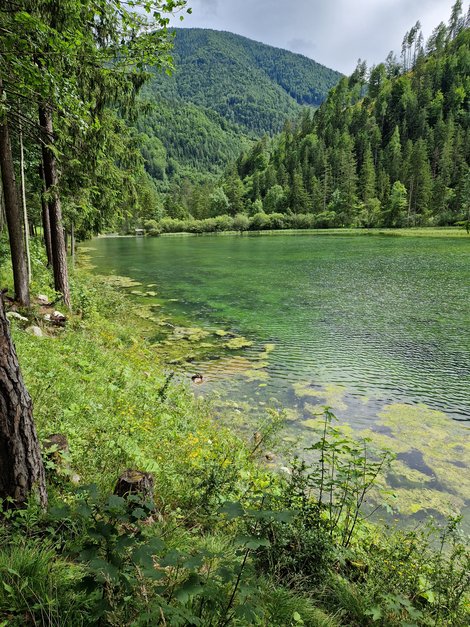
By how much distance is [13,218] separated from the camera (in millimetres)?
10031

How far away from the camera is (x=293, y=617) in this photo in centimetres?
289

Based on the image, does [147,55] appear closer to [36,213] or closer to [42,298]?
[42,298]

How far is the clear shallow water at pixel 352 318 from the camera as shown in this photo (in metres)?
10.6

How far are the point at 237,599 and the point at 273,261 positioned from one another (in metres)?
38.4

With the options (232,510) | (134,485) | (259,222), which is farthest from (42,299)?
(259,222)

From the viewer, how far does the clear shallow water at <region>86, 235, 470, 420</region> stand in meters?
10.6

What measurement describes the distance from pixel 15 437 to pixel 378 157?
14857cm

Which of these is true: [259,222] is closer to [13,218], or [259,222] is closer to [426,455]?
[13,218]

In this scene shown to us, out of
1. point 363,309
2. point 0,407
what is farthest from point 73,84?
point 363,309

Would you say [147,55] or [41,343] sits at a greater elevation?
[147,55]

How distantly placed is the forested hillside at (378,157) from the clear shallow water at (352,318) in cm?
A: 6179

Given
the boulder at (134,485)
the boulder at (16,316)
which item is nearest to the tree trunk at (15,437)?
the boulder at (134,485)

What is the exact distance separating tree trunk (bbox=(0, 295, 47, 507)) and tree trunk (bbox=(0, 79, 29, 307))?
841cm

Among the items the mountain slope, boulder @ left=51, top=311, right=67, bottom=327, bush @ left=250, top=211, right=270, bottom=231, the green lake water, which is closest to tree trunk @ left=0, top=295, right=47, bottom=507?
the green lake water
